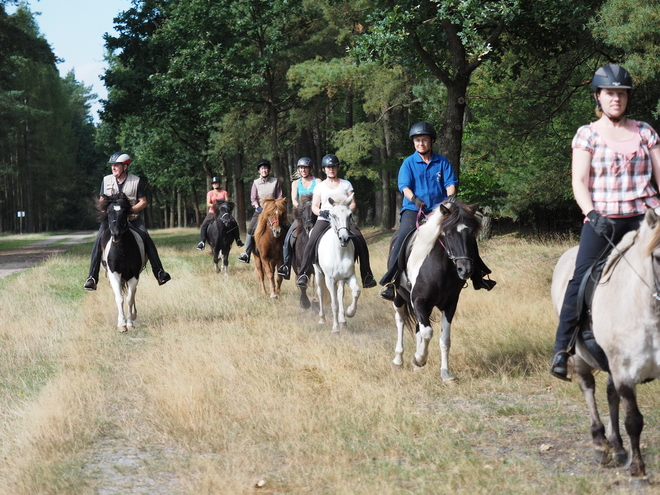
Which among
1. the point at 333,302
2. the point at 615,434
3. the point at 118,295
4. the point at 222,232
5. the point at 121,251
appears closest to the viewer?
the point at 615,434

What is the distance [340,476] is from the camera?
5.23 meters

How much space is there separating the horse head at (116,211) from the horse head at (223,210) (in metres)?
9.26

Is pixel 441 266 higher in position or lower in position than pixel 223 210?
lower

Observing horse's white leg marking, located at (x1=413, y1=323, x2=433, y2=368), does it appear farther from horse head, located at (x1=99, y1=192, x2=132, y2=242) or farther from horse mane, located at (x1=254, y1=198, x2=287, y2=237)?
horse mane, located at (x1=254, y1=198, x2=287, y2=237)

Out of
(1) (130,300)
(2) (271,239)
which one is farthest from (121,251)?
(2) (271,239)

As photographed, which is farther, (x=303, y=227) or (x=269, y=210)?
(x=269, y=210)

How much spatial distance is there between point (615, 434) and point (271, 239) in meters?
11.1

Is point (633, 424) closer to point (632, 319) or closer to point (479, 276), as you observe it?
point (632, 319)

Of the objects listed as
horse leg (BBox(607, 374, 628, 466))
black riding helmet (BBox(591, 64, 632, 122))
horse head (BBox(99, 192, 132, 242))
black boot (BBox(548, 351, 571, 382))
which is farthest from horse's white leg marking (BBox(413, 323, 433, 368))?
horse head (BBox(99, 192, 132, 242))

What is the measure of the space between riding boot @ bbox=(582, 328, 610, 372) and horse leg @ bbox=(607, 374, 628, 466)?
192mm

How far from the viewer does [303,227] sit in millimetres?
13617

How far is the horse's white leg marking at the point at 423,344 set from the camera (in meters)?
8.36

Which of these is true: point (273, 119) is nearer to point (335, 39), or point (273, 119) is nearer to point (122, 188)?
point (335, 39)

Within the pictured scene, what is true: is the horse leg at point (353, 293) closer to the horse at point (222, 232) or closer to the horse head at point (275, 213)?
the horse head at point (275, 213)
